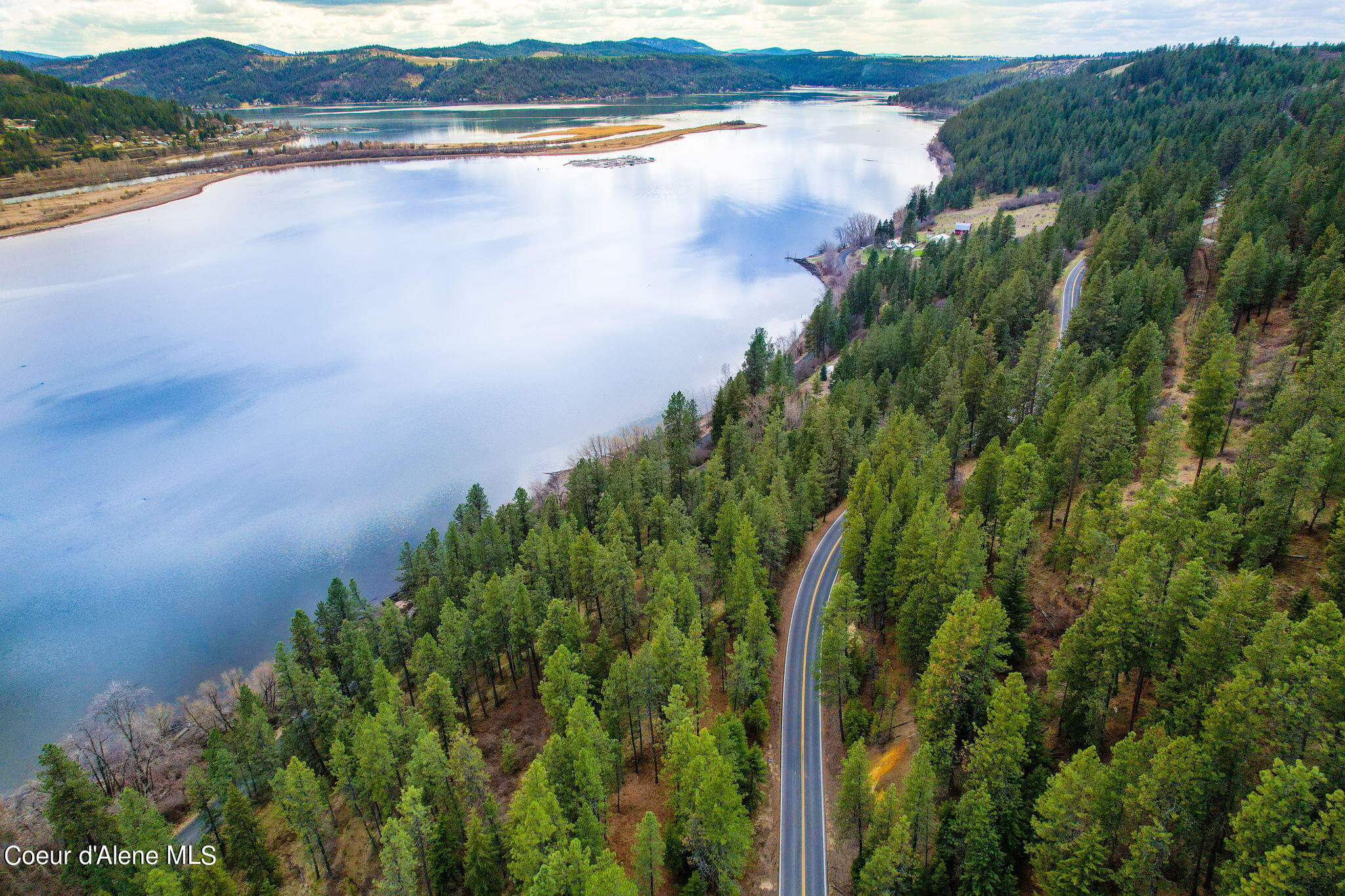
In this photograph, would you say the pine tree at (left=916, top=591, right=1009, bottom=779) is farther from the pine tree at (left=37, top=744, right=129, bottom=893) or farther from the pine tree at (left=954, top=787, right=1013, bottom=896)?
the pine tree at (left=37, top=744, right=129, bottom=893)

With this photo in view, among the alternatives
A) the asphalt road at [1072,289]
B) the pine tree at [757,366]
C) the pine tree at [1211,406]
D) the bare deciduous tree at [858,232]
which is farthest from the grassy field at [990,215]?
the pine tree at [1211,406]

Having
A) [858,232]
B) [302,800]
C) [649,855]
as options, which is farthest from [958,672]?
[858,232]

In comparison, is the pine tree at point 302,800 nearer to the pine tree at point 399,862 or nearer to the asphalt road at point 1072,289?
the pine tree at point 399,862

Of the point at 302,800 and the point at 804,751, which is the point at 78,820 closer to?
the point at 302,800

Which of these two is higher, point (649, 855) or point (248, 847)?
point (649, 855)

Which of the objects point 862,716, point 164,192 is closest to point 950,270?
point 862,716

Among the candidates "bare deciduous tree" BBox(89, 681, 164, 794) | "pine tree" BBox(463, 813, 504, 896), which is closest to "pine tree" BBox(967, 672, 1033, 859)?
"pine tree" BBox(463, 813, 504, 896)
